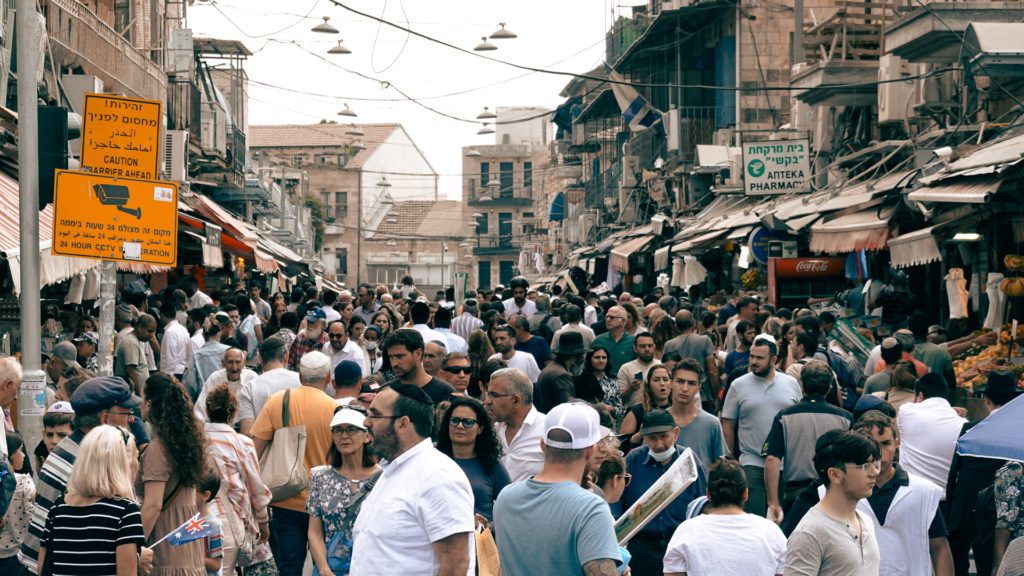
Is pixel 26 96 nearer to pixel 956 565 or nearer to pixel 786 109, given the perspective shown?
pixel 956 565

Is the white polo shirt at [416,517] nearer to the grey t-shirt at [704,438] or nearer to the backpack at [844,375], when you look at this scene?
the grey t-shirt at [704,438]

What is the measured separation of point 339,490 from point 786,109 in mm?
27293

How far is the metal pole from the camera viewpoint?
8.37m

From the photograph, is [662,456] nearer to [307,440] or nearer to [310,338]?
[307,440]

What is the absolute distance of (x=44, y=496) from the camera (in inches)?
244

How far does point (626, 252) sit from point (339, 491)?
2422 cm

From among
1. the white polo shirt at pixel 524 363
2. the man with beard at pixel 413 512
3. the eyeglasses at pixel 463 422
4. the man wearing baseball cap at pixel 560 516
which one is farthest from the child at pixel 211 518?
the white polo shirt at pixel 524 363

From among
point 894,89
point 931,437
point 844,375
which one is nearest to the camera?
point 931,437

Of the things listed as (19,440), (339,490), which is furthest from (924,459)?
(19,440)

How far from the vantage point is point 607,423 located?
828 cm

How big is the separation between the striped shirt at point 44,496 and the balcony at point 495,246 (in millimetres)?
83199

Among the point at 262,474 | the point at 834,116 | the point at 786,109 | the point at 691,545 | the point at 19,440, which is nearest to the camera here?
the point at 691,545

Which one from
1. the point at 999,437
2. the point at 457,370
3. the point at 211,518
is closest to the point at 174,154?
the point at 457,370

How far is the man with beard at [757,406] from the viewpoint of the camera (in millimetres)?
9728
